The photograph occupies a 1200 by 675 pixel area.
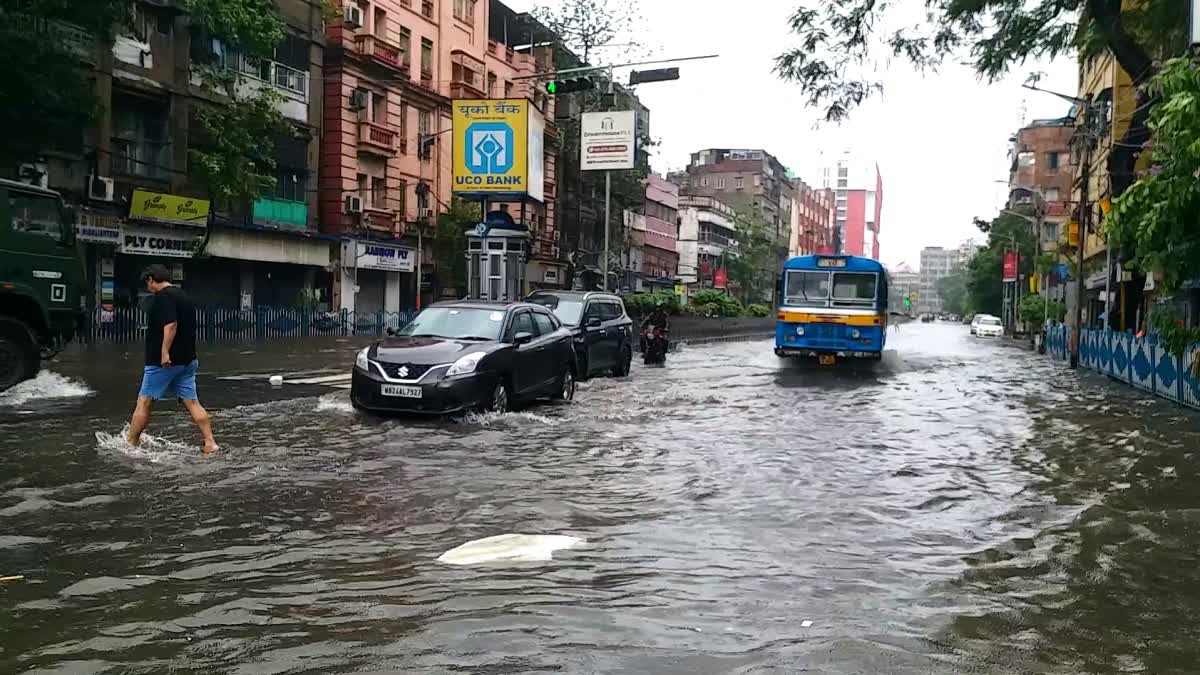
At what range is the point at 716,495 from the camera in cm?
871

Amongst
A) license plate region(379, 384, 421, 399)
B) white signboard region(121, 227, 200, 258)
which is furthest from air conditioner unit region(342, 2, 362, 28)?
license plate region(379, 384, 421, 399)

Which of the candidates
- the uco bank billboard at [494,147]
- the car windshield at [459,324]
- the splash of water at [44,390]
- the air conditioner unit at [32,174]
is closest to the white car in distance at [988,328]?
the uco bank billboard at [494,147]

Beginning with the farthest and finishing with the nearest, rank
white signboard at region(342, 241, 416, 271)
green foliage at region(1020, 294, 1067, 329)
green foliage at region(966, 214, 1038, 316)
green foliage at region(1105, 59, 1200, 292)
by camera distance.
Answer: green foliage at region(966, 214, 1038, 316), green foliage at region(1020, 294, 1067, 329), white signboard at region(342, 241, 416, 271), green foliage at region(1105, 59, 1200, 292)

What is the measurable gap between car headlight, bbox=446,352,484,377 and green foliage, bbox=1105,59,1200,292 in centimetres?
798

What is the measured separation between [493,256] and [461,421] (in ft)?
48.7

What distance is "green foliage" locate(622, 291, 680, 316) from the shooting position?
41344mm

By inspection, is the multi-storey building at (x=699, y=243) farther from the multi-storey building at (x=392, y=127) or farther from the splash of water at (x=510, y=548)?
the splash of water at (x=510, y=548)

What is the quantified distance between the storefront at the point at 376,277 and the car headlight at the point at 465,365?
26894mm

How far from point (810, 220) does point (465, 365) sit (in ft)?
450

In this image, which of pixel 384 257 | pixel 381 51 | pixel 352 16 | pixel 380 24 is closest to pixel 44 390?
pixel 384 257

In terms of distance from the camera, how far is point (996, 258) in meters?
87.6

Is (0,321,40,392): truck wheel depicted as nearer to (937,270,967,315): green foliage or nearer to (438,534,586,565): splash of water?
(438,534,586,565): splash of water

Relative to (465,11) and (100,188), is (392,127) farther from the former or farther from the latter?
(100,188)

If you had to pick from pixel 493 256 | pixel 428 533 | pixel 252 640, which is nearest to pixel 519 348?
pixel 428 533
